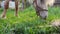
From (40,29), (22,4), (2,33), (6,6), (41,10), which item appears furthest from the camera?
(22,4)

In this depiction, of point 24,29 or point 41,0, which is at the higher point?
point 41,0

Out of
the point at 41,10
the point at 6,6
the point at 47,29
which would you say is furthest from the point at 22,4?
the point at 47,29

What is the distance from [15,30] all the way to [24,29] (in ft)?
0.44

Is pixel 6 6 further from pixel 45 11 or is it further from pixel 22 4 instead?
pixel 22 4

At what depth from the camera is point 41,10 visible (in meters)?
4.22

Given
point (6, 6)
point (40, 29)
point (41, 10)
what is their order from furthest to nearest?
point (6, 6) < point (41, 10) < point (40, 29)

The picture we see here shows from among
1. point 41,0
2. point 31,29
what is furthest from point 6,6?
point 31,29

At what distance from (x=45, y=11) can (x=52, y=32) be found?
1.27 m

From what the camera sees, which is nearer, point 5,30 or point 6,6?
point 5,30

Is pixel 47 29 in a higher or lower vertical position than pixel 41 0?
lower

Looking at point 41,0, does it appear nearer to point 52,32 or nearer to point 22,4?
point 52,32

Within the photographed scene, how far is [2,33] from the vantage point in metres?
3.03

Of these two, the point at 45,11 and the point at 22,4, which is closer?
the point at 45,11

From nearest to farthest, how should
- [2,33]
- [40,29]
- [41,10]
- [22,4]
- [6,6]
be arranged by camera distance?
[2,33] < [40,29] < [41,10] < [6,6] < [22,4]
